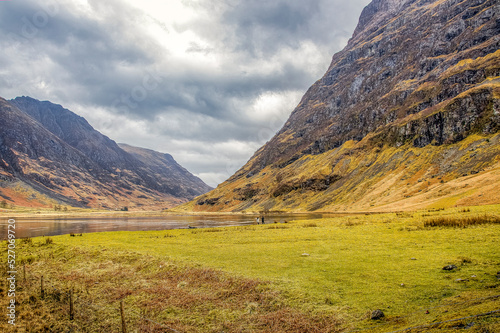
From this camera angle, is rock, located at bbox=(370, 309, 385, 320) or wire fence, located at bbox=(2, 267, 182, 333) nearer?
rock, located at bbox=(370, 309, 385, 320)

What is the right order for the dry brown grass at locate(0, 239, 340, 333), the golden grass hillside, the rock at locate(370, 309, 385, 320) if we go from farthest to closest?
the golden grass hillside
the dry brown grass at locate(0, 239, 340, 333)
the rock at locate(370, 309, 385, 320)

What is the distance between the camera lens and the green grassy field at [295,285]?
11688 mm

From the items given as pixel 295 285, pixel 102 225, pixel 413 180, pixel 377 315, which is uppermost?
pixel 413 180

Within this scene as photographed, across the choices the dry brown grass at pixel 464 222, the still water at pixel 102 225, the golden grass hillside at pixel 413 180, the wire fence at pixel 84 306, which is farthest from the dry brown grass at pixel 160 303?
the golden grass hillside at pixel 413 180

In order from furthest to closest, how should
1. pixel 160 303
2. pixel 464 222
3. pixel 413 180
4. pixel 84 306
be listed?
pixel 413 180 < pixel 464 222 < pixel 84 306 < pixel 160 303

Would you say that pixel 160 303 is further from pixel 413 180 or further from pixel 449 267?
pixel 413 180

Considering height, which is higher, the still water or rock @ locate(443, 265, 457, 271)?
rock @ locate(443, 265, 457, 271)

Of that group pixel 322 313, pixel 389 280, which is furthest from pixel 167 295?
pixel 389 280

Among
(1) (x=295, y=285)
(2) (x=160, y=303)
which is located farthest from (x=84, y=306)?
(1) (x=295, y=285)

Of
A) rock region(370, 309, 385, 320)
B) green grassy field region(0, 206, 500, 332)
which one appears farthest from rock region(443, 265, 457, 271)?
rock region(370, 309, 385, 320)

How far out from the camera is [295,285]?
15766 millimetres

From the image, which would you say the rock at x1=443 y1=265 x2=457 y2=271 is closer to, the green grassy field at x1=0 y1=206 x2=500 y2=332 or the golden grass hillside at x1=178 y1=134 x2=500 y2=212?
the green grassy field at x1=0 y1=206 x2=500 y2=332

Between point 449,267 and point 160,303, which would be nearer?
point 449,267

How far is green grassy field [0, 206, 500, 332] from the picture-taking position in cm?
1169
